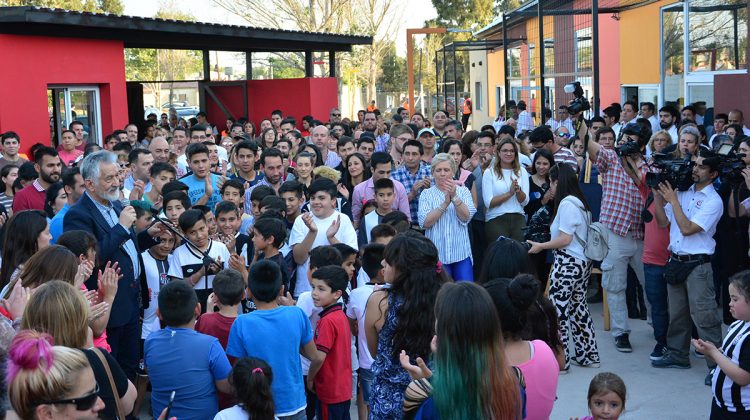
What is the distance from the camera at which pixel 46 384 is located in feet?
9.44

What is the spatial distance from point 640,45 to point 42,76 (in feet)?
39.0

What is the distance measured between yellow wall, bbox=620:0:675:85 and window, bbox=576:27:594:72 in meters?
0.79

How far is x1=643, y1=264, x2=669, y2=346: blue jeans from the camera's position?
23.0 ft

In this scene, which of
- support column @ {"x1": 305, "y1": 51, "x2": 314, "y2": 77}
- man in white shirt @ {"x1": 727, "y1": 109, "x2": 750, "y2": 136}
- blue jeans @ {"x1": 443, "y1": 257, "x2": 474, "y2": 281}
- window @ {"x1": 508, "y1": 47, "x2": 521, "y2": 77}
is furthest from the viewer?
window @ {"x1": 508, "y1": 47, "x2": 521, "y2": 77}

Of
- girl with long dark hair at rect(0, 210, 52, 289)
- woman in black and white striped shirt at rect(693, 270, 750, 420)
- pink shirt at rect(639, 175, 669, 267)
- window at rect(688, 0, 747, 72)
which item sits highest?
window at rect(688, 0, 747, 72)

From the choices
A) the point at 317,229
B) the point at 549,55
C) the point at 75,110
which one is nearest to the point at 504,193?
the point at 317,229

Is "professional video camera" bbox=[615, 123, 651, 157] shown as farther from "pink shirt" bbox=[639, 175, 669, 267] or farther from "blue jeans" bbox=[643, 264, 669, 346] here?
"blue jeans" bbox=[643, 264, 669, 346]

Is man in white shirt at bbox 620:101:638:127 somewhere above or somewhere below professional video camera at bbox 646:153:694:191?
above

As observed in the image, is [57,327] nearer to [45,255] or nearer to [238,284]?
[45,255]

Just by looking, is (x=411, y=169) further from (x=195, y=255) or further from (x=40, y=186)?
(x=40, y=186)

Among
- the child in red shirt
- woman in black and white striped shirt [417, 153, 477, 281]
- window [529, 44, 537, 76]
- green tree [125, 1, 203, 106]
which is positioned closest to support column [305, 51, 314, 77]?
window [529, 44, 537, 76]

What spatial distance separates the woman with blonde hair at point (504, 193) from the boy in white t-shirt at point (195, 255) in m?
3.36

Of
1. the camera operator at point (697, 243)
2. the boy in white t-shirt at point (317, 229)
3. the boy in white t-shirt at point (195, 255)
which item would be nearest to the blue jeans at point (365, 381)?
the boy in white t-shirt at point (317, 229)

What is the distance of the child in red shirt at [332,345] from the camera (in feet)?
16.1
